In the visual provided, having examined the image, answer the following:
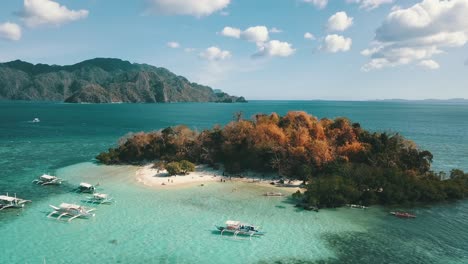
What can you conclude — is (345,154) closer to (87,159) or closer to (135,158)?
(135,158)

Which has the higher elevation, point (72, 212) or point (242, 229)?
point (72, 212)

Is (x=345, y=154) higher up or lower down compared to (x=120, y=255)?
higher up

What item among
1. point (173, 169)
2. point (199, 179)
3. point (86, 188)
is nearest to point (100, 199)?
point (86, 188)

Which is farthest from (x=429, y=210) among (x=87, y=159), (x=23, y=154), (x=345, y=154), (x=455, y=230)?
(x=23, y=154)

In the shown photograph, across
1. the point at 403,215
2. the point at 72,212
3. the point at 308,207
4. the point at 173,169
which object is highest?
the point at 173,169

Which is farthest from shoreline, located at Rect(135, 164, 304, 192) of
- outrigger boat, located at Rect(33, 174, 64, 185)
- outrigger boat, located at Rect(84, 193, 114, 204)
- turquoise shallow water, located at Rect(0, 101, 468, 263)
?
outrigger boat, located at Rect(33, 174, 64, 185)

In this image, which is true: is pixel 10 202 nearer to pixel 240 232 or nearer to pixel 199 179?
pixel 199 179
